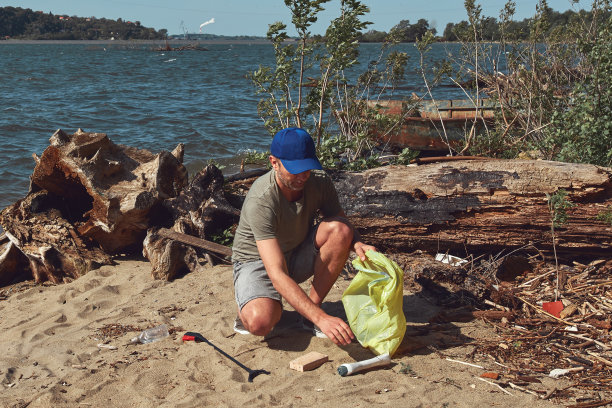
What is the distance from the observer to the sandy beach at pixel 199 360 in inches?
127

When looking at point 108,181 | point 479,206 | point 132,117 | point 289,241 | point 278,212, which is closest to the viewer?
point 278,212

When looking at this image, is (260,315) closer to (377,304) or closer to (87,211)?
(377,304)

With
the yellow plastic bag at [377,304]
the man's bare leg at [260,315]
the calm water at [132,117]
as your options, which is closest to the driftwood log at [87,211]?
the man's bare leg at [260,315]

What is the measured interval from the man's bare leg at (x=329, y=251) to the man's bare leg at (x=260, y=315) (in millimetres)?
349

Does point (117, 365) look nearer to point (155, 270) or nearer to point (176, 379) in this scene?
point (176, 379)

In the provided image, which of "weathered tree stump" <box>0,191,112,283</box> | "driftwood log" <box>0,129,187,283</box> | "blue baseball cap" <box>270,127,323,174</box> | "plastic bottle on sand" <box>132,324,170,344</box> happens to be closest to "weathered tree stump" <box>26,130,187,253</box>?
"driftwood log" <box>0,129,187,283</box>

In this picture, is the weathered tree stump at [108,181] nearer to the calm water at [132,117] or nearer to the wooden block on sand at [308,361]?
the wooden block on sand at [308,361]

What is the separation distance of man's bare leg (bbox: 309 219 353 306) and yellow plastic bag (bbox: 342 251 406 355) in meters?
0.15

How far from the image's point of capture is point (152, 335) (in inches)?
Answer: 163

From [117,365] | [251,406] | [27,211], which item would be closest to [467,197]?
[251,406]

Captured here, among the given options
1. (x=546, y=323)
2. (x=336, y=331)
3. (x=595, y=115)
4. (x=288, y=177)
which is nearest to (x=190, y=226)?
(x=288, y=177)

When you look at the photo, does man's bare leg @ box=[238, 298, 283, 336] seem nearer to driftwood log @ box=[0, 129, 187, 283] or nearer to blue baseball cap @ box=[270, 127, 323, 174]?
blue baseball cap @ box=[270, 127, 323, 174]

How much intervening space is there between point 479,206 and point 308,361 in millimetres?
2027

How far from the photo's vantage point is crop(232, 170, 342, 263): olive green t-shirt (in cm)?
368
